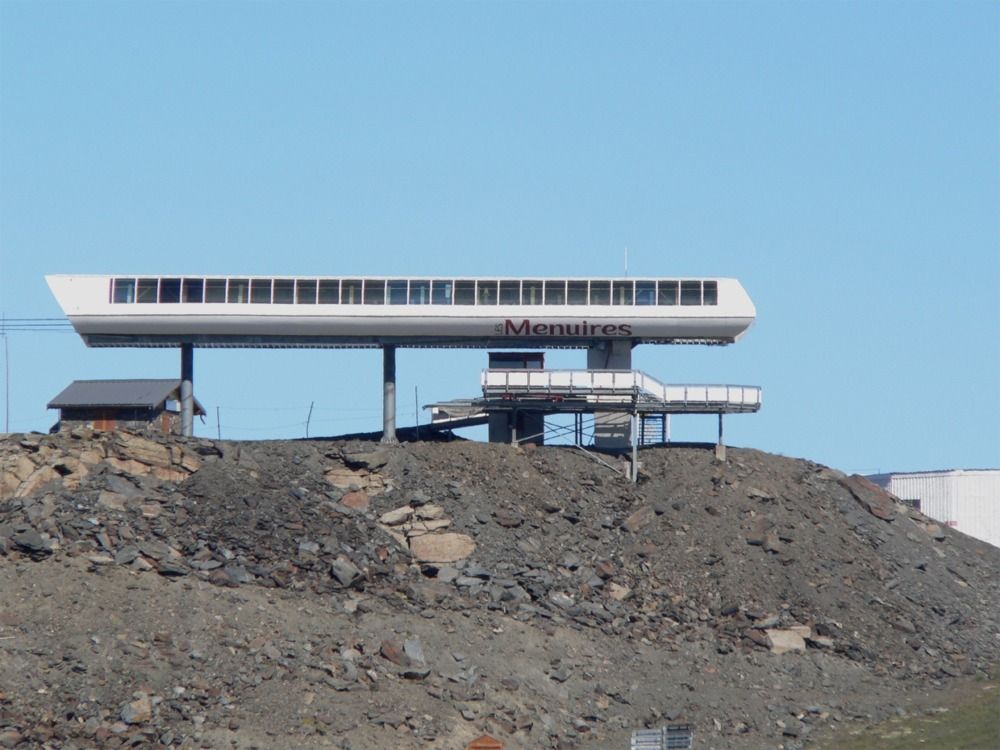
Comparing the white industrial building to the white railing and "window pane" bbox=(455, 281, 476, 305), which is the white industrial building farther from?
"window pane" bbox=(455, 281, 476, 305)

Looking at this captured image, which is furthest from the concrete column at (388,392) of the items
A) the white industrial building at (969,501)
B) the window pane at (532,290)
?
the white industrial building at (969,501)

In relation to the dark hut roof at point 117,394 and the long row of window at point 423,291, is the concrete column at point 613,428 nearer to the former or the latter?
the long row of window at point 423,291

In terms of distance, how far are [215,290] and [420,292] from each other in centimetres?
900

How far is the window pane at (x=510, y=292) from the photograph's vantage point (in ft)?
235

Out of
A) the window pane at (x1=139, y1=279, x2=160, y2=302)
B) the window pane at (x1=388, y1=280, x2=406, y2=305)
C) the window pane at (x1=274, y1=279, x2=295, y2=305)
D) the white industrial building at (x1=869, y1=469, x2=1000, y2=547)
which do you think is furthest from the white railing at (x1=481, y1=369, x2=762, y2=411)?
the white industrial building at (x1=869, y1=469, x2=1000, y2=547)

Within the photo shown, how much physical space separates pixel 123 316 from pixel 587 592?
1019 inches

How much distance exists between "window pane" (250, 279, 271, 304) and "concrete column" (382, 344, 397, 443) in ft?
18.2

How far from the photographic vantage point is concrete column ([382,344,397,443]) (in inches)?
2776

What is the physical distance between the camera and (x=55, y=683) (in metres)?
45.2

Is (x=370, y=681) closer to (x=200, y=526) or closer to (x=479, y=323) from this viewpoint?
(x=200, y=526)

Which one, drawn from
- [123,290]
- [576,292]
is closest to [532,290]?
[576,292]

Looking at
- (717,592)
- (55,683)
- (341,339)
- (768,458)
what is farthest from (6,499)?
(768,458)

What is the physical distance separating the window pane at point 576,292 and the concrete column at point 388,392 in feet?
26.4

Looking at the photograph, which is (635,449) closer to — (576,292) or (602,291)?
(602,291)
